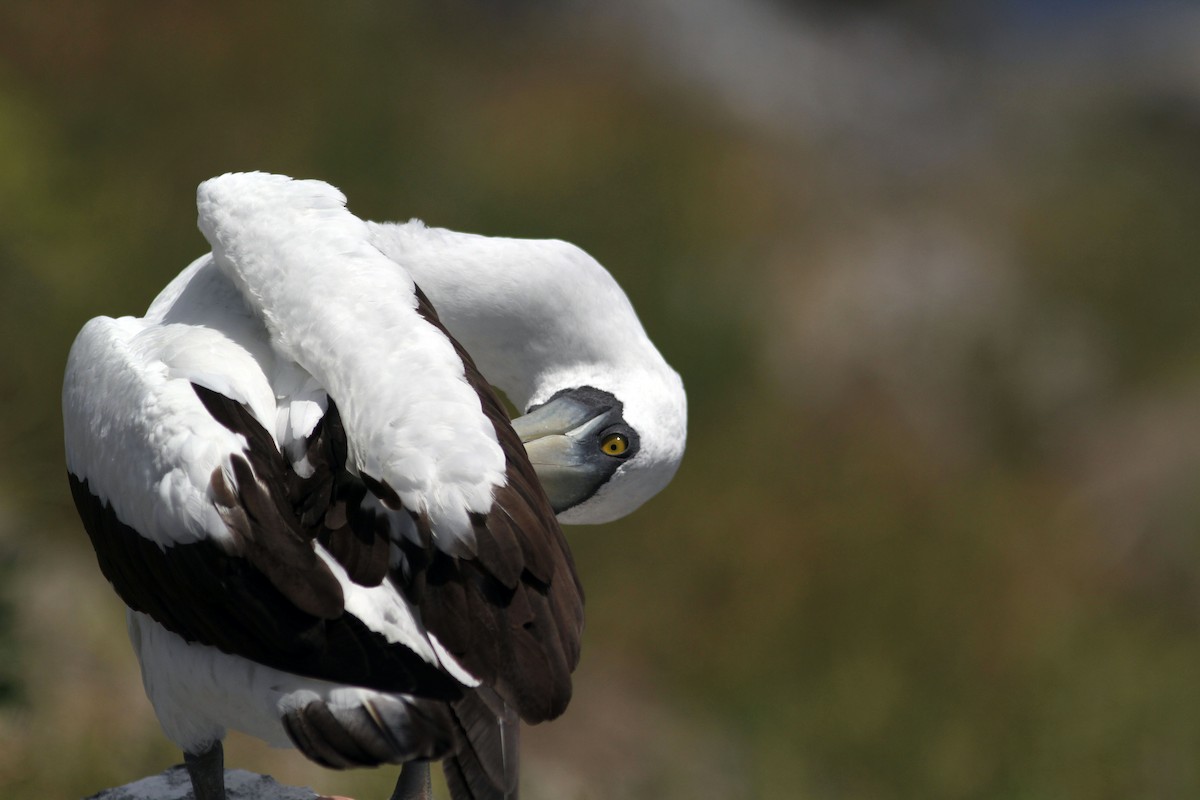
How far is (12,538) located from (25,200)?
2902mm

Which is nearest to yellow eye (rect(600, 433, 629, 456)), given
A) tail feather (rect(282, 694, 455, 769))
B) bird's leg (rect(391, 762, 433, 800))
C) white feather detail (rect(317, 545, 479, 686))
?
bird's leg (rect(391, 762, 433, 800))

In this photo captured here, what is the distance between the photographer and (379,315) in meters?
2.86

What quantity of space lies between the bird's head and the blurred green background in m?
2.57

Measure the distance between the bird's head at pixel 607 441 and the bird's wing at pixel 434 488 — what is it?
0.62 m

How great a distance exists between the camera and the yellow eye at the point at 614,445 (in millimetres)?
3590

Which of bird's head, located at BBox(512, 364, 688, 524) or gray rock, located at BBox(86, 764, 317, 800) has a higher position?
bird's head, located at BBox(512, 364, 688, 524)

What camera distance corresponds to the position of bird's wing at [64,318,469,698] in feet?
8.26

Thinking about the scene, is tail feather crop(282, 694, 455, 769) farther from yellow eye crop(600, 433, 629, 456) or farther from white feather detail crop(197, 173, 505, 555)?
yellow eye crop(600, 433, 629, 456)

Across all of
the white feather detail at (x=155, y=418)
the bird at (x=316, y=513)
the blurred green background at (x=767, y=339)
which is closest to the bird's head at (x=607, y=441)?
the bird at (x=316, y=513)

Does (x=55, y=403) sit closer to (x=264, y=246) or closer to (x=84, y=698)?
(x=84, y=698)

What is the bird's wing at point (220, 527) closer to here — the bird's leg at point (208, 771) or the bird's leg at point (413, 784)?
the bird's leg at point (208, 771)

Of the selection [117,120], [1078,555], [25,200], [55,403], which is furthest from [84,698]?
[1078,555]

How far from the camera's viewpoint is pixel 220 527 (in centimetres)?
258

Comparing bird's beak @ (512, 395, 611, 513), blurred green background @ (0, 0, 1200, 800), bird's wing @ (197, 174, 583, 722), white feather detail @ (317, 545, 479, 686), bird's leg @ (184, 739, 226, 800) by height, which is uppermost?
bird's wing @ (197, 174, 583, 722)
